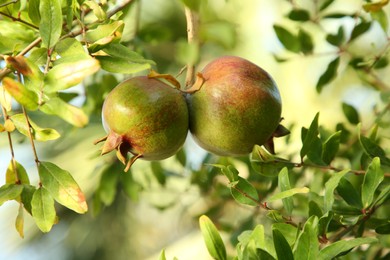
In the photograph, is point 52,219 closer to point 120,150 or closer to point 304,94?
point 120,150

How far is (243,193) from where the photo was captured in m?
1.02

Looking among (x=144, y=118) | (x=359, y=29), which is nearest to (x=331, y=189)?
(x=144, y=118)

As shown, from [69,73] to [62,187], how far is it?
24 cm

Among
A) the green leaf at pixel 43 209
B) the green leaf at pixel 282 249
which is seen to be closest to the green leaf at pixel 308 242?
the green leaf at pixel 282 249

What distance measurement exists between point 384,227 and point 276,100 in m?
0.29

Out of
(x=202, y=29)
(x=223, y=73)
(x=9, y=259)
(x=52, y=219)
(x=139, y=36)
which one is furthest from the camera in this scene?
(x=9, y=259)

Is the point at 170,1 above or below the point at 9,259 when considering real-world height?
above

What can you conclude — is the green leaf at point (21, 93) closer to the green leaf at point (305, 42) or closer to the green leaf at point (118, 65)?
the green leaf at point (118, 65)

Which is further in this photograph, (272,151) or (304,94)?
(304,94)

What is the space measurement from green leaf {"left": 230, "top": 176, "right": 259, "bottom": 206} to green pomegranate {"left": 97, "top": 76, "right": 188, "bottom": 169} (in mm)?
145

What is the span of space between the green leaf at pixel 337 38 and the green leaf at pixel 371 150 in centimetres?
51

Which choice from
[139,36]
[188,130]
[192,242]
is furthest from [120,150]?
[192,242]

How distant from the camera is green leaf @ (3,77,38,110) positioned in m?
0.81

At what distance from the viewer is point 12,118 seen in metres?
1.02
